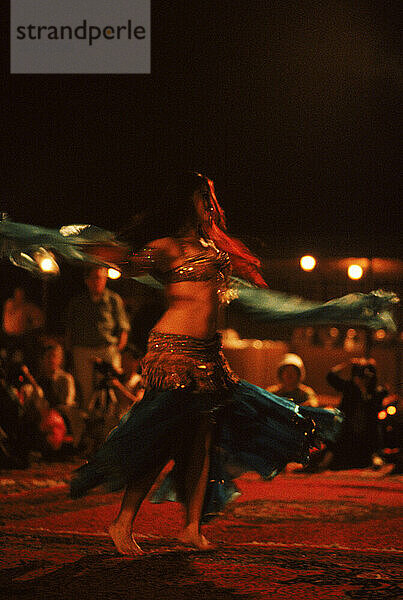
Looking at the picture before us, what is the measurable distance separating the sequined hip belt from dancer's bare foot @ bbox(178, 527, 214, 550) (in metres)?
0.63

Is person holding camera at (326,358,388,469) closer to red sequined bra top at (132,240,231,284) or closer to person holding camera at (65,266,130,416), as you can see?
person holding camera at (65,266,130,416)

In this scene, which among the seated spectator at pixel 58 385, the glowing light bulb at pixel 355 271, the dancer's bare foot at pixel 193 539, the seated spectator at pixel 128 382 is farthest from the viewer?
the glowing light bulb at pixel 355 271

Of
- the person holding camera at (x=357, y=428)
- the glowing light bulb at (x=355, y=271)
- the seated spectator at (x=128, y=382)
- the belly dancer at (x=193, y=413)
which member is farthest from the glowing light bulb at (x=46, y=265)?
the glowing light bulb at (x=355, y=271)

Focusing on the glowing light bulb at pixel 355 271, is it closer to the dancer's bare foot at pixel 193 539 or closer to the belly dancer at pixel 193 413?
the belly dancer at pixel 193 413

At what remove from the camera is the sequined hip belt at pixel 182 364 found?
3.55 meters

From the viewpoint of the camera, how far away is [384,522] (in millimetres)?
4609

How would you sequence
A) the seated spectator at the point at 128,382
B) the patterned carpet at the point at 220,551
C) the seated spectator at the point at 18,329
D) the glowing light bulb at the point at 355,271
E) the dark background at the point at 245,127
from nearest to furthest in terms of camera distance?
the patterned carpet at the point at 220,551, the seated spectator at the point at 128,382, the dark background at the point at 245,127, the seated spectator at the point at 18,329, the glowing light bulb at the point at 355,271

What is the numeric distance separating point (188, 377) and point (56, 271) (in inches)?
39.5

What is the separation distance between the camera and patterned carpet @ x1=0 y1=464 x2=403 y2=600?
290 centimetres

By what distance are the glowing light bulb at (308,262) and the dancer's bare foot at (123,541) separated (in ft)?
22.6

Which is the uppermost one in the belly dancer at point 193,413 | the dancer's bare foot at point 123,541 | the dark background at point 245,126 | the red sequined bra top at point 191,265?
the dark background at point 245,126

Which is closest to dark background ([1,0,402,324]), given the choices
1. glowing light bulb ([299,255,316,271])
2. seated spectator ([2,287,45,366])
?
glowing light bulb ([299,255,316,271])

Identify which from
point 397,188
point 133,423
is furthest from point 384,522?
point 397,188

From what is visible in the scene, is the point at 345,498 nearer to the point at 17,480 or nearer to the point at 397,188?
the point at 17,480
